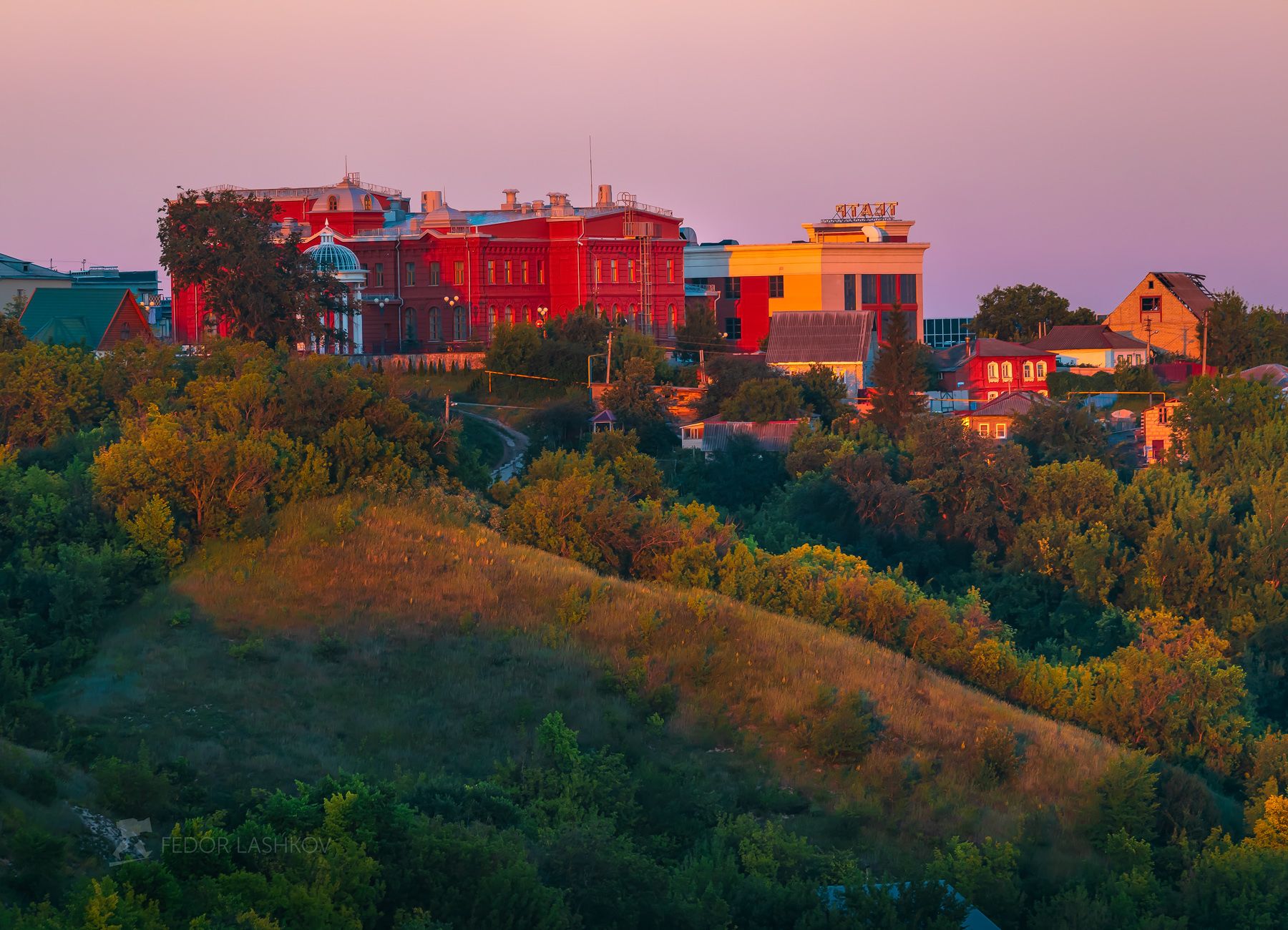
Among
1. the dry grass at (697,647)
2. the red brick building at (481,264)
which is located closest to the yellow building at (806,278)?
the red brick building at (481,264)

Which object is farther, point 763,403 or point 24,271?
point 24,271

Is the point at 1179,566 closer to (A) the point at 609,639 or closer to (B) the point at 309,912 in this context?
(A) the point at 609,639

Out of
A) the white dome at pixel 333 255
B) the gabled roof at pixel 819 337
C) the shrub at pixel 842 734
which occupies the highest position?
the white dome at pixel 333 255

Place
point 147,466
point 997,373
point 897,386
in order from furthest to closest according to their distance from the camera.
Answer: point 997,373
point 897,386
point 147,466

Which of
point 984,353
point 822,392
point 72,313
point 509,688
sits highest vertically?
point 72,313

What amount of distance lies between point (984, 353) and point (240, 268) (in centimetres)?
3517

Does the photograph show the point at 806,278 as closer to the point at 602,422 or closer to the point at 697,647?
the point at 602,422

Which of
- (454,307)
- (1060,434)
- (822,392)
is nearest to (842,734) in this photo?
(1060,434)

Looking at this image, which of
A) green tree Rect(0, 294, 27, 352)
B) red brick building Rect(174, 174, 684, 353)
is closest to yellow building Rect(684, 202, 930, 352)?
red brick building Rect(174, 174, 684, 353)

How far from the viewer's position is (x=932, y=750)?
22281 millimetres

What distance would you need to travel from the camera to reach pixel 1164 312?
8775 cm

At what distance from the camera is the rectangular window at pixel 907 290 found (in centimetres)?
7481

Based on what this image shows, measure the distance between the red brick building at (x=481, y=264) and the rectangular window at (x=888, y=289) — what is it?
11.7m

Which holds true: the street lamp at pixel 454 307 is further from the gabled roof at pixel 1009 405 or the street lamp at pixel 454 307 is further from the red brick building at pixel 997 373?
the red brick building at pixel 997 373
